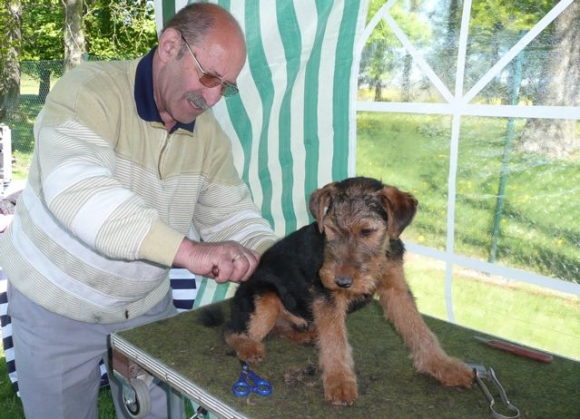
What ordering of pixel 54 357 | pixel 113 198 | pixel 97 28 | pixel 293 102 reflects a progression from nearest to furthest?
1. pixel 113 198
2. pixel 54 357
3. pixel 293 102
4. pixel 97 28

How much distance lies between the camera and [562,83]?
11.3ft

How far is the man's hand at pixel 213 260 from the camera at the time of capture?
1.90m

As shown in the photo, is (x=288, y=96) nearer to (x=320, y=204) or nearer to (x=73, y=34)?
(x=320, y=204)

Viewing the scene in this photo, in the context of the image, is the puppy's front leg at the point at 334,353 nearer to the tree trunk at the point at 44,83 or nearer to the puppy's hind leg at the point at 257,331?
the puppy's hind leg at the point at 257,331

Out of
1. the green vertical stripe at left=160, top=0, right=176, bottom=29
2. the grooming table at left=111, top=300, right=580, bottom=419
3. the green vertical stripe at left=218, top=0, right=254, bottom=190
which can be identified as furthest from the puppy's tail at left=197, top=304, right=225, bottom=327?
the green vertical stripe at left=160, top=0, right=176, bottom=29

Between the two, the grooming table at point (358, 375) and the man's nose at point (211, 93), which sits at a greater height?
the man's nose at point (211, 93)

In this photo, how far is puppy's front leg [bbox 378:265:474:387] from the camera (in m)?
2.15

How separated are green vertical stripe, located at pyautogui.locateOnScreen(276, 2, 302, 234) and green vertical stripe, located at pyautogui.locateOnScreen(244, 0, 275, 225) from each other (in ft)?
0.39

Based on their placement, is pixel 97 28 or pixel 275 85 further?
pixel 97 28

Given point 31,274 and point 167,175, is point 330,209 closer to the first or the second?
point 167,175

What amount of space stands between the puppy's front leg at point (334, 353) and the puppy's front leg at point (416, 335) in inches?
9.3

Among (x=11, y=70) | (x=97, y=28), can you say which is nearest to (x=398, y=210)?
(x=11, y=70)

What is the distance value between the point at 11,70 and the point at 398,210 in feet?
58.7

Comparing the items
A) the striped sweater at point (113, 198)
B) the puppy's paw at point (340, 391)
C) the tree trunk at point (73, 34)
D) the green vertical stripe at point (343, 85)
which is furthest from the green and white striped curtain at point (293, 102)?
the tree trunk at point (73, 34)
